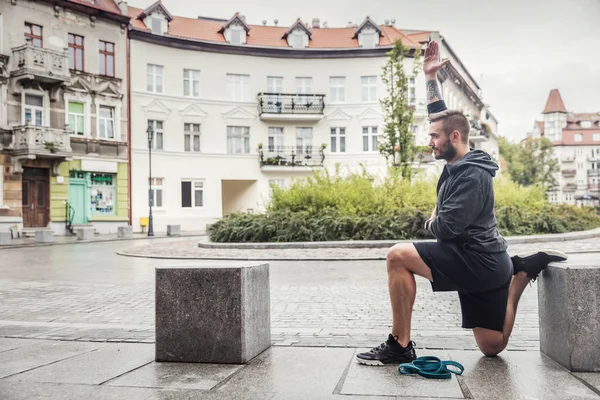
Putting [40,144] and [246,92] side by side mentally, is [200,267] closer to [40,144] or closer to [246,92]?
[40,144]

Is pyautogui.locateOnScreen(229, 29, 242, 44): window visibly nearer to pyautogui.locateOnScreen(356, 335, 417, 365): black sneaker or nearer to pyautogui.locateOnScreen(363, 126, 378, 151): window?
pyautogui.locateOnScreen(363, 126, 378, 151): window

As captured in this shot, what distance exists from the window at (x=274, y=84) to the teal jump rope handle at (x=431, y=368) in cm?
3806

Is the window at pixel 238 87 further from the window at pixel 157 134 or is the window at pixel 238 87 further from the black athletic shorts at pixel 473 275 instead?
the black athletic shorts at pixel 473 275

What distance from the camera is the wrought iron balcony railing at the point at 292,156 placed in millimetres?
40562

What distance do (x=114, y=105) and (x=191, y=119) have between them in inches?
218

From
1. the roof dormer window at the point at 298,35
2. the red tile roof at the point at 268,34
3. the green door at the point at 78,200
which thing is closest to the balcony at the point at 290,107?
the red tile roof at the point at 268,34

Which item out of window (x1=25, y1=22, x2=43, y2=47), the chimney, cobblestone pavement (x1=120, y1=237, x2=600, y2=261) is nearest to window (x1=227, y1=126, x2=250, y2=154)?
the chimney

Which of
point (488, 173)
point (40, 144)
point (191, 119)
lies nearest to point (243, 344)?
point (488, 173)

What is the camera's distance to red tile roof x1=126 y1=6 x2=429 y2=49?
4034cm

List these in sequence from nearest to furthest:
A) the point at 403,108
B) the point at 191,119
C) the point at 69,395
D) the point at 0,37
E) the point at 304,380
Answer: the point at 69,395 < the point at 304,380 < the point at 403,108 < the point at 0,37 < the point at 191,119

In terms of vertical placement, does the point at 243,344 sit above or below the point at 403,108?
below

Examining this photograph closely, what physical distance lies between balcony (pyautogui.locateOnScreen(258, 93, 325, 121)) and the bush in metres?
19.0

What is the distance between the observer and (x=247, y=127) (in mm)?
40594

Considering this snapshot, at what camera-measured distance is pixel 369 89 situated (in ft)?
138
